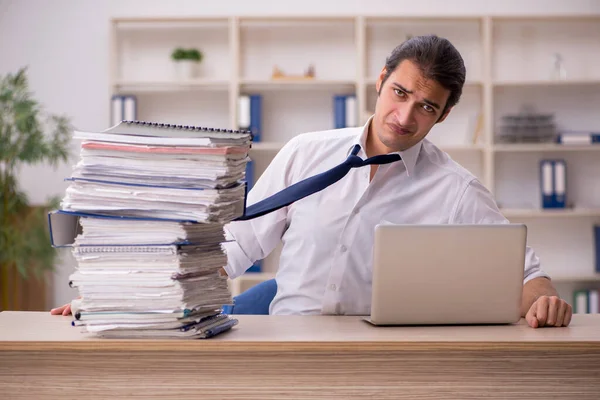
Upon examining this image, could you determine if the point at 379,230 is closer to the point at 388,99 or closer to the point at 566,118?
the point at 388,99

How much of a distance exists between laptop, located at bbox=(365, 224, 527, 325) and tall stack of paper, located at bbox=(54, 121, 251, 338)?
13.9 inches

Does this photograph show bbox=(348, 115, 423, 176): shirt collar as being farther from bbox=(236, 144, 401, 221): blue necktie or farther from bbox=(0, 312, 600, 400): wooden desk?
bbox=(0, 312, 600, 400): wooden desk

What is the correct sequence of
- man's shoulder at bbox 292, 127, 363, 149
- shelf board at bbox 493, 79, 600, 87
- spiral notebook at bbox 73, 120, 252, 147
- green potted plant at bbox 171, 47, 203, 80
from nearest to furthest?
spiral notebook at bbox 73, 120, 252, 147 → man's shoulder at bbox 292, 127, 363, 149 → shelf board at bbox 493, 79, 600, 87 → green potted plant at bbox 171, 47, 203, 80

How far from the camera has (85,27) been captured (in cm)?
534

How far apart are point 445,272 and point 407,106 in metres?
0.58

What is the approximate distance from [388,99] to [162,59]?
3543mm

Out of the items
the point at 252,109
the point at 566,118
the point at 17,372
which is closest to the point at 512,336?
the point at 17,372

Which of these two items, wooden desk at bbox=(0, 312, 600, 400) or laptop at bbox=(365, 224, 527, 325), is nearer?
wooden desk at bbox=(0, 312, 600, 400)

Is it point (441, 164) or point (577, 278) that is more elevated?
point (441, 164)

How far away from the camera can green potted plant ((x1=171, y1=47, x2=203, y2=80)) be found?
16.9 ft

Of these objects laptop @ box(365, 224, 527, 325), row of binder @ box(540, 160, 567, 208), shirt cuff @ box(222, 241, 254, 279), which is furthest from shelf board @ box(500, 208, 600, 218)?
laptop @ box(365, 224, 527, 325)

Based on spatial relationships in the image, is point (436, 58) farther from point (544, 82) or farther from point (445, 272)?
point (544, 82)

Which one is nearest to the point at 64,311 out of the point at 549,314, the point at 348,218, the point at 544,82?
the point at 348,218

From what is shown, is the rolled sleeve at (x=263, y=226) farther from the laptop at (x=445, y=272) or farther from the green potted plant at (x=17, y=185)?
the green potted plant at (x=17, y=185)
